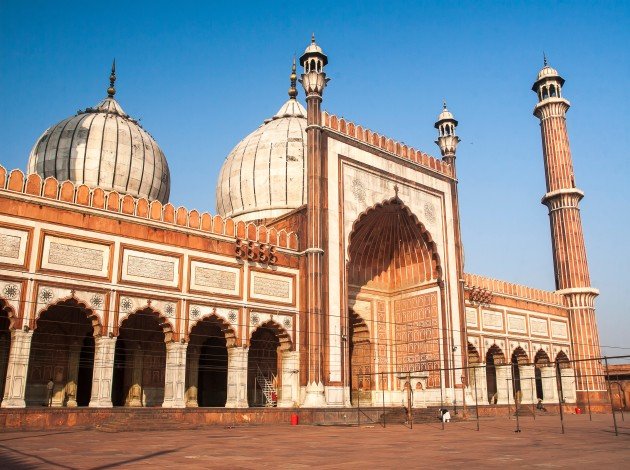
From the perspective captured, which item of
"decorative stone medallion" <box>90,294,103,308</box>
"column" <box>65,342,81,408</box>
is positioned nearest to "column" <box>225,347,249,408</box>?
"decorative stone medallion" <box>90,294,103,308</box>

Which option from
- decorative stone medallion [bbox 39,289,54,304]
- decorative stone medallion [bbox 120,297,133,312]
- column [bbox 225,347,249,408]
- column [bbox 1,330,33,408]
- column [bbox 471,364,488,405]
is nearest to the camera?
column [bbox 1,330,33,408]

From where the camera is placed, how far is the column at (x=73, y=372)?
15.7m

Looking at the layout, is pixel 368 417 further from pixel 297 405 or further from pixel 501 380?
pixel 501 380

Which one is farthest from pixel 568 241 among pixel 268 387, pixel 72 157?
pixel 72 157

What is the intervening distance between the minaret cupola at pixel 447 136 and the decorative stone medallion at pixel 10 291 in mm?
16393

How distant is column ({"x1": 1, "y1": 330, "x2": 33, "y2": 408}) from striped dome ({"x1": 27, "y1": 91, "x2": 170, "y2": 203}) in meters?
9.05

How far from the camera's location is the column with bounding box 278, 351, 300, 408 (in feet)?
55.7

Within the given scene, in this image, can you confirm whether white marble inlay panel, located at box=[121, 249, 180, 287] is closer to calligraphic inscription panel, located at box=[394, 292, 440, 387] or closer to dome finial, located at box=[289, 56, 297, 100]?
calligraphic inscription panel, located at box=[394, 292, 440, 387]

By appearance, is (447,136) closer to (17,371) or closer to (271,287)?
(271,287)

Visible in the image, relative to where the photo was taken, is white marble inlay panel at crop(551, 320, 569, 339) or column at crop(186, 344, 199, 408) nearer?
column at crop(186, 344, 199, 408)

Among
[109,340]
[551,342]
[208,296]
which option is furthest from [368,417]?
[551,342]

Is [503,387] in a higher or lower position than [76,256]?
lower

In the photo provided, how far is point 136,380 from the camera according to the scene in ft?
55.7

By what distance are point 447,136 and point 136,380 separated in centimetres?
1469
